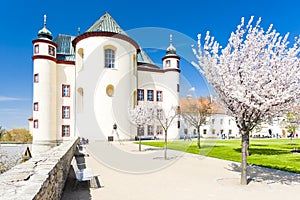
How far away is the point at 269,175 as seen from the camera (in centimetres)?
894

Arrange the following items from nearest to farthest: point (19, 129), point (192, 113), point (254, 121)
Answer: point (254, 121) < point (192, 113) < point (19, 129)

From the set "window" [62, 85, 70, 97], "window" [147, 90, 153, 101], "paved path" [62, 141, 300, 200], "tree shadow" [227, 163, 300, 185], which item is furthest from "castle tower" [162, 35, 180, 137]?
"paved path" [62, 141, 300, 200]

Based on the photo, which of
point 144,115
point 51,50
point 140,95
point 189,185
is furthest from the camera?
point 140,95

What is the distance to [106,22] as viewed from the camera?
34281mm

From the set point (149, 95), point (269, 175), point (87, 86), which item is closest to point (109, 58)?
point (87, 86)

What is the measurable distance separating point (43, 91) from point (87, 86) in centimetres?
620

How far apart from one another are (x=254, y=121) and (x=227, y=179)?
88.4 inches

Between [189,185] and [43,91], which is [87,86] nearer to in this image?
[43,91]

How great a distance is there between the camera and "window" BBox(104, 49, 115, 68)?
106 ft

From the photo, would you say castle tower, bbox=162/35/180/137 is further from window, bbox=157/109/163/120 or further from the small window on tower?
window, bbox=157/109/163/120

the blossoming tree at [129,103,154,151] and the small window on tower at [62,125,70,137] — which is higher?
the blossoming tree at [129,103,154,151]

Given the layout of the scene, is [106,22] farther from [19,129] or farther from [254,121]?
[254,121]

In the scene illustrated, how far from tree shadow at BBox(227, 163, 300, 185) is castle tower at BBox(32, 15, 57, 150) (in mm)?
27712

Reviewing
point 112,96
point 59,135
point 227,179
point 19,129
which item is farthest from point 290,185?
point 19,129
